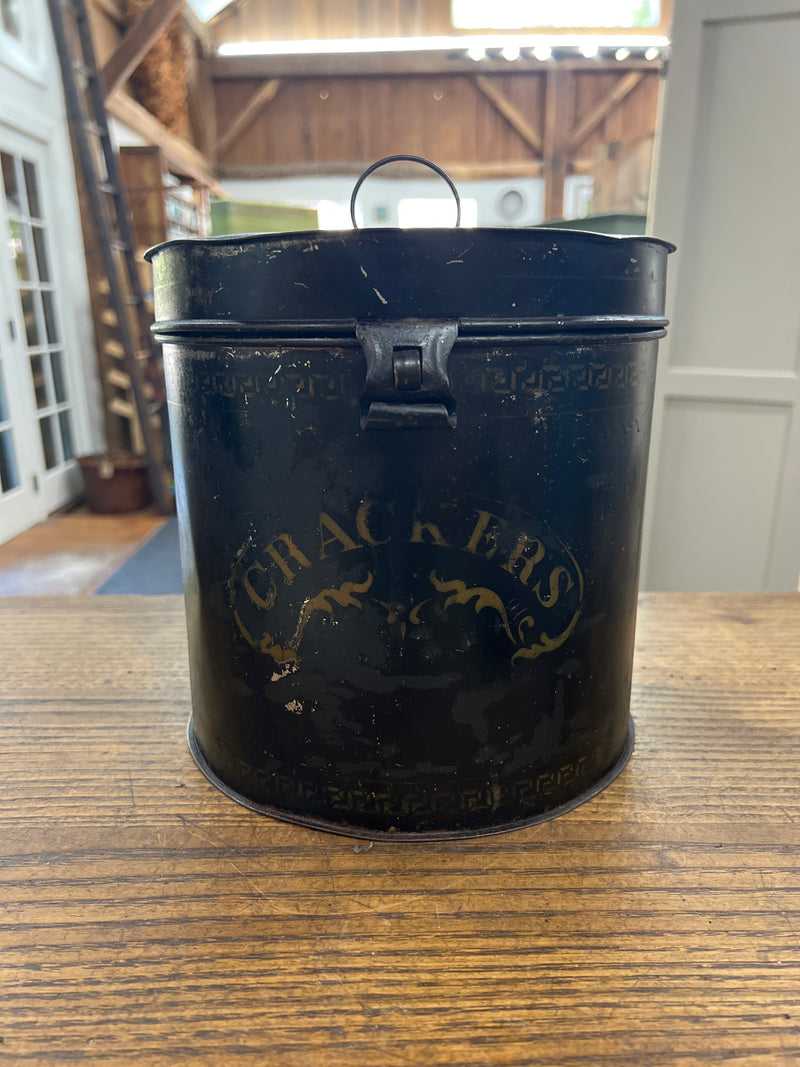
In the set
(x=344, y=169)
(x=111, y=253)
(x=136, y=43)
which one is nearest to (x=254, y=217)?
(x=111, y=253)

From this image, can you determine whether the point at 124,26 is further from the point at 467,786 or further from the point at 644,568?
the point at 467,786

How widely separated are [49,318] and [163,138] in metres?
2.61

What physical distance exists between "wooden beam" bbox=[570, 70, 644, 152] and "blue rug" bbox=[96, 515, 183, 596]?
250 inches

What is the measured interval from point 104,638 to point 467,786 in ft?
2.10

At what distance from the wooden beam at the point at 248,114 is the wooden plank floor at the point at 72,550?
5.12 meters

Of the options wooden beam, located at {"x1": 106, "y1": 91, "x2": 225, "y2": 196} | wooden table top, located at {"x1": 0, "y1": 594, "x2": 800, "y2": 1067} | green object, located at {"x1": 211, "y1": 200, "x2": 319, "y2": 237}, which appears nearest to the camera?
wooden table top, located at {"x1": 0, "y1": 594, "x2": 800, "y2": 1067}

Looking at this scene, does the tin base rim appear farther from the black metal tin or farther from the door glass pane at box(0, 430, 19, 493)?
the door glass pane at box(0, 430, 19, 493)

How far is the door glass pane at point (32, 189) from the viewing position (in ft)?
13.0

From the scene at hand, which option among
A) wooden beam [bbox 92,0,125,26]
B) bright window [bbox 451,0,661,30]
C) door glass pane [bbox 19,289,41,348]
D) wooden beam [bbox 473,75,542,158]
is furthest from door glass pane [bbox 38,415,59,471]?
bright window [bbox 451,0,661,30]

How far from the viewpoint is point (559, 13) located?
7172mm

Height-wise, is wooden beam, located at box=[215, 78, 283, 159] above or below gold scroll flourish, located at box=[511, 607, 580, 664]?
above

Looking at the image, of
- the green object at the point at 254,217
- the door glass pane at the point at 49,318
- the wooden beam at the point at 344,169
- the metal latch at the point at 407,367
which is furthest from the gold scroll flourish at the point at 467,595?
the wooden beam at the point at 344,169

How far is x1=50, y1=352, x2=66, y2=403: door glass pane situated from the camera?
13.9 ft

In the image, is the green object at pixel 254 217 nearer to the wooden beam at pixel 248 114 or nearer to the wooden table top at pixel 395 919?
the wooden table top at pixel 395 919
